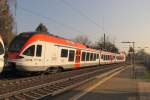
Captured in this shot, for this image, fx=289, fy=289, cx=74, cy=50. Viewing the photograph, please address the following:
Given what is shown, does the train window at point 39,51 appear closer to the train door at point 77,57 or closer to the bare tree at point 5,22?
the train door at point 77,57

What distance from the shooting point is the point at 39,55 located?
792 inches

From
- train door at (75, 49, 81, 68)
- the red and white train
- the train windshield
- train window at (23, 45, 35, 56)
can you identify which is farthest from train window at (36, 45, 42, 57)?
train door at (75, 49, 81, 68)

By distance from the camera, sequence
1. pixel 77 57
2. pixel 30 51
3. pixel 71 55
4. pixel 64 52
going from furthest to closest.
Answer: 1. pixel 77 57
2. pixel 71 55
3. pixel 64 52
4. pixel 30 51

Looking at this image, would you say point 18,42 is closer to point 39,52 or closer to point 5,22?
point 39,52

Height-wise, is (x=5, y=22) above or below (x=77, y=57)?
above

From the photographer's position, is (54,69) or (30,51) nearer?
(30,51)

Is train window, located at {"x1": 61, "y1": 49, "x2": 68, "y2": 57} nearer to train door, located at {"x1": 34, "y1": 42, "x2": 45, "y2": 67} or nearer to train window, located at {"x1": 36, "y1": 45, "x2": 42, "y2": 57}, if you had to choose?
train door, located at {"x1": 34, "y1": 42, "x2": 45, "y2": 67}

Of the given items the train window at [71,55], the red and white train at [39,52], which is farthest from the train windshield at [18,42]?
the train window at [71,55]

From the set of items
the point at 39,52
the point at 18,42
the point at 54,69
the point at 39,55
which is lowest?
the point at 54,69

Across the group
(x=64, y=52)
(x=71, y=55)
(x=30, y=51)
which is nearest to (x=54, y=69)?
(x=64, y=52)

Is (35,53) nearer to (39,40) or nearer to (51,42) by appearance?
(39,40)

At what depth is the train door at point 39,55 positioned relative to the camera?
19.8 m

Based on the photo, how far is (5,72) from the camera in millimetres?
21422

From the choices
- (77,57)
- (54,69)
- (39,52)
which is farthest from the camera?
(77,57)
